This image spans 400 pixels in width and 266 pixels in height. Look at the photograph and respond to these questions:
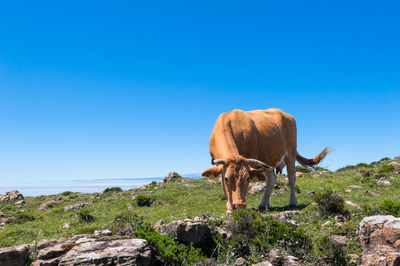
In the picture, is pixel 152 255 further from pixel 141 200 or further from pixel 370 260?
pixel 141 200

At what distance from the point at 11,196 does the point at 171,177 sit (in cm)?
1975

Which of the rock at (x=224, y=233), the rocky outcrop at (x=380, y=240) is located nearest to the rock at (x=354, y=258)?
the rocky outcrop at (x=380, y=240)

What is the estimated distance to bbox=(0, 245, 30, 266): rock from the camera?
18.0ft

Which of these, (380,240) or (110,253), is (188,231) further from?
(380,240)

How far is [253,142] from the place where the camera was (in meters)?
10.7

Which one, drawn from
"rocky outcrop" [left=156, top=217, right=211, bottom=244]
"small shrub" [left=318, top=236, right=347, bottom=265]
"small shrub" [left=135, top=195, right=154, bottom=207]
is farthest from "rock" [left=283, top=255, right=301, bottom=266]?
"small shrub" [left=135, top=195, right=154, bottom=207]

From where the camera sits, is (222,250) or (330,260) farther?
(222,250)

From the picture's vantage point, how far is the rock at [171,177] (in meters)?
32.4

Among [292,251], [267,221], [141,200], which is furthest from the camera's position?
[141,200]

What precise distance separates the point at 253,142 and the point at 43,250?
740 centimetres

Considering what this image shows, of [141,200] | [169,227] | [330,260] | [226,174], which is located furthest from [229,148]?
[141,200]

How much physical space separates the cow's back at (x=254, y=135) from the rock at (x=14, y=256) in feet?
18.0

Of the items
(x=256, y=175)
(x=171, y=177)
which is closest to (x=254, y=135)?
(x=256, y=175)

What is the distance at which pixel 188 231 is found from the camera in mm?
6539
